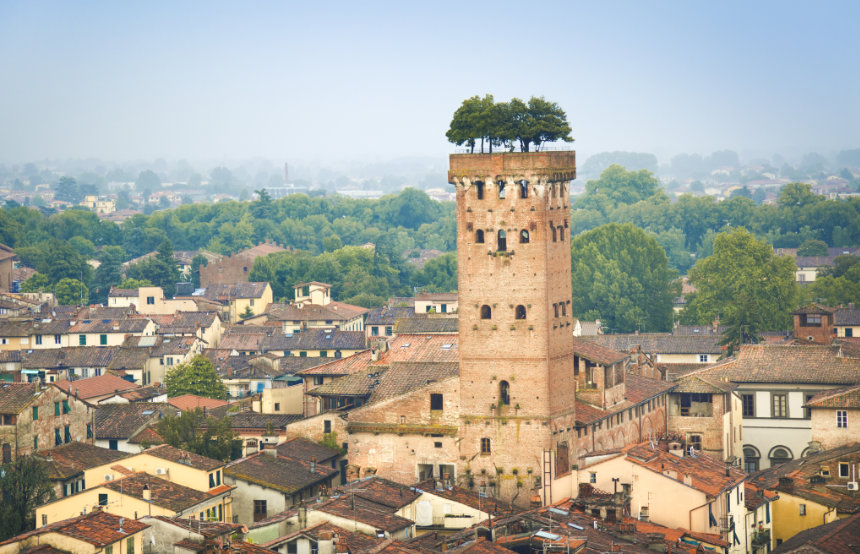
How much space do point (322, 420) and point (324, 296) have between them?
5756cm

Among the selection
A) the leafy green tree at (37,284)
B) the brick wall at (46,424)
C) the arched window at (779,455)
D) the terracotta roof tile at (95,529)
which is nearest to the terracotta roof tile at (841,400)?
the arched window at (779,455)

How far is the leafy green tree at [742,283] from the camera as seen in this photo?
4363 inches

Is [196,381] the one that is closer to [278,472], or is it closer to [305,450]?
[305,450]

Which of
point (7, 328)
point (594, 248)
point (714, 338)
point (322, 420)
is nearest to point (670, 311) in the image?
point (594, 248)

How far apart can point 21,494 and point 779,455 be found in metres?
32.7

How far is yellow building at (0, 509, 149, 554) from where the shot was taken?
43594 mm

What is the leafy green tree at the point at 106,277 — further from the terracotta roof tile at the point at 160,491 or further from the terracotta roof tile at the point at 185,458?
the terracotta roof tile at the point at 160,491

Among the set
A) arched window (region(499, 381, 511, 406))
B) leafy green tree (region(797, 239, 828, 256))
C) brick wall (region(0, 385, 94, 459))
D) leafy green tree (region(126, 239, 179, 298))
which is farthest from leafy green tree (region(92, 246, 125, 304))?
arched window (region(499, 381, 511, 406))

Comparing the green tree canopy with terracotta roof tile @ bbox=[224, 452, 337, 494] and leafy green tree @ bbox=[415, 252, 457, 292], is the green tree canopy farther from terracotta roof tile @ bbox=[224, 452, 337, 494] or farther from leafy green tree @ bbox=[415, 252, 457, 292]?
leafy green tree @ bbox=[415, 252, 457, 292]

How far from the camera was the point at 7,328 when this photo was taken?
345ft

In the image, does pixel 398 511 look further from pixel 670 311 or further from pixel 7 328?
pixel 670 311

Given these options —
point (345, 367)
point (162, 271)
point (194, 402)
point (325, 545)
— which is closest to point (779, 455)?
point (345, 367)

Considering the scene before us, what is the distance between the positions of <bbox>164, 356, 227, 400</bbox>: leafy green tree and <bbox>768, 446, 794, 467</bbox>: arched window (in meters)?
27.4

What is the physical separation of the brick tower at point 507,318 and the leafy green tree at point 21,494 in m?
14.9
